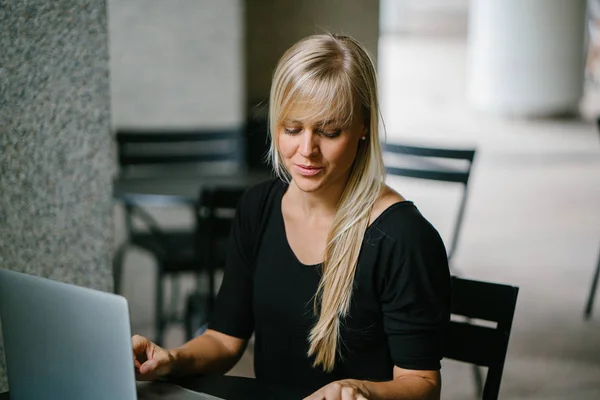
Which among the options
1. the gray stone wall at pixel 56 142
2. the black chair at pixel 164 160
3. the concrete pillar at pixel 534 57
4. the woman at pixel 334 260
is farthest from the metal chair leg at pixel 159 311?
the concrete pillar at pixel 534 57

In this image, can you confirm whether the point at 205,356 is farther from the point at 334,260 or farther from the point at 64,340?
the point at 64,340

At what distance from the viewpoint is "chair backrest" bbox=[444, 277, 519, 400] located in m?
1.48

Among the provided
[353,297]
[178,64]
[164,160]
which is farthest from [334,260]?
[178,64]

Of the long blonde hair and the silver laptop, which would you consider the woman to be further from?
the silver laptop

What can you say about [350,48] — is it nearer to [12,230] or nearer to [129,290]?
[12,230]

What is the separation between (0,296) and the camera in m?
1.02

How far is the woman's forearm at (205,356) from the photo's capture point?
133cm

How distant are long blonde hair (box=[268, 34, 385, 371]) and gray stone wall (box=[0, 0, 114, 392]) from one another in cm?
35

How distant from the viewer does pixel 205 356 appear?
1.44 meters

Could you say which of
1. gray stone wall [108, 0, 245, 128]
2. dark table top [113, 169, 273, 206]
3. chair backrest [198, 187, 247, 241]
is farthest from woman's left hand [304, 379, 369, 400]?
gray stone wall [108, 0, 245, 128]

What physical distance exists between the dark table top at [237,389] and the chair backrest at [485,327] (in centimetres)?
41

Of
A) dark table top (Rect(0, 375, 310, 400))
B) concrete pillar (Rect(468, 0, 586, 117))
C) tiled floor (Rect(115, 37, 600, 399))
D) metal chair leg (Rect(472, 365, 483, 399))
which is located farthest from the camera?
concrete pillar (Rect(468, 0, 586, 117))

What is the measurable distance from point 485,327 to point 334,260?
326 mm

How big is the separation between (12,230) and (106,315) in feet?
2.05
